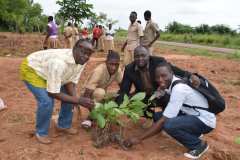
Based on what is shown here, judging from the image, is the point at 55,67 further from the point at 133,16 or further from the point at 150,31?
the point at 150,31

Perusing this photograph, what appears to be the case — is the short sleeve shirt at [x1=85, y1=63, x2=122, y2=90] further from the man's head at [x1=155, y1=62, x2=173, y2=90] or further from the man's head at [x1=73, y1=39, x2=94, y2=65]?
the man's head at [x1=155, y1=62, x2=173, y2=90]

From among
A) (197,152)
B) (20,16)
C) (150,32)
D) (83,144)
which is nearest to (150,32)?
(150,32)

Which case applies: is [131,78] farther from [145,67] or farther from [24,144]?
[24,144]

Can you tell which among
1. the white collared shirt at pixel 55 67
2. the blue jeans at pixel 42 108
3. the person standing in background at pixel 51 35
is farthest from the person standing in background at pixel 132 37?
the person standing in background at pixel 51 35

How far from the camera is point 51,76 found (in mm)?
3389

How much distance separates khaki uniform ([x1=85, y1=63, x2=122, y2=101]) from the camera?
13.6ft

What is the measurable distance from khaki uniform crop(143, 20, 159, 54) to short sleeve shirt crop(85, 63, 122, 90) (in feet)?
9.70

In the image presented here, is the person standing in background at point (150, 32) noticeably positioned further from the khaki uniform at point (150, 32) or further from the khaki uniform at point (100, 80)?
the khaki uniform at point (100, 80)

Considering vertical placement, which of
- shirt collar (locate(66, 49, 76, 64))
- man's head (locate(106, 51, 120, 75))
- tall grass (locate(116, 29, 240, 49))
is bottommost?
tall grass (locate(116, 29, 240, 49))

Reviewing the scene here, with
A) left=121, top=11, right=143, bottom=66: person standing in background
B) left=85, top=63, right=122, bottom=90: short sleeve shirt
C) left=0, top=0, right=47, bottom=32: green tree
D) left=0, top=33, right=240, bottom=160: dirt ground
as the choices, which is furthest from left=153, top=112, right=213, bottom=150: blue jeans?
left=0, top=0, right=47, bottom=32: green tree

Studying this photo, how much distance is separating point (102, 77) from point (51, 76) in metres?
0.93

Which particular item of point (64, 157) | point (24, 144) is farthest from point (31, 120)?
point (64, 157)

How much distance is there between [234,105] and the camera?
5.91 m

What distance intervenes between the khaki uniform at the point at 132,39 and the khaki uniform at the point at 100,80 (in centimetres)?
280
